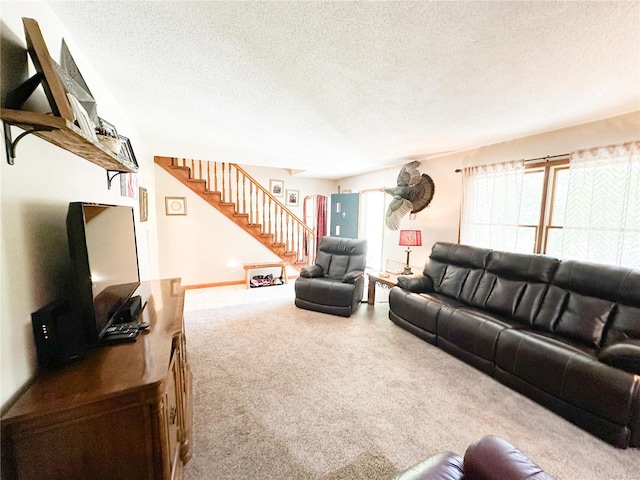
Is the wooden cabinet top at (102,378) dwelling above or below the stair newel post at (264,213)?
below

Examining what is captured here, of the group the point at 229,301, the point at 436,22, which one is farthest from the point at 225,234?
the point at 436,22

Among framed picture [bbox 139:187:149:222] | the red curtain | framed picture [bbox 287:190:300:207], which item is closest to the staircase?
framed picture [bbox 287:190:300:207]

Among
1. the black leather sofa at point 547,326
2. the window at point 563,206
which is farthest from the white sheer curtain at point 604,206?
the black leather sofa at point 547,326

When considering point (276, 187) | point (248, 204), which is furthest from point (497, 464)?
point (276, 187)

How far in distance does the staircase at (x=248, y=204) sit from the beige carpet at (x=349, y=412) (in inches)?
99.6

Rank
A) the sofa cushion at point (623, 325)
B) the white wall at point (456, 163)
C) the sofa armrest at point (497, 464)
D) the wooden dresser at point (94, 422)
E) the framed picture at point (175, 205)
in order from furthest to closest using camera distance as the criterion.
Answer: the framed picture at point (175, 205) → the white wall at point (456, 163) → the sofa cushion at point (623, 325) → the sofa armrest at point (497, 464) → the wooden dresser at point (94, 422)

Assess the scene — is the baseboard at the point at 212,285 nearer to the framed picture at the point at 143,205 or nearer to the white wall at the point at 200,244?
the white wall at the point at 200,244

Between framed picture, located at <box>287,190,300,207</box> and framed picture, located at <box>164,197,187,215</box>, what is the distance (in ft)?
7.87

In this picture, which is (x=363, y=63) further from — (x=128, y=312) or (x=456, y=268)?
(x=456, y=268)

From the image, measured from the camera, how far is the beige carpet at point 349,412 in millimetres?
1443

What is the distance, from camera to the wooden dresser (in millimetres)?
772

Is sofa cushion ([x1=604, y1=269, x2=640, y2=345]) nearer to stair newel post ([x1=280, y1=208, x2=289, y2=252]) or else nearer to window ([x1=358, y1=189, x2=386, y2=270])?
window ([x1=358, y1=189, x2=386, y2=270])

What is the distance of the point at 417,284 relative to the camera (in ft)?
10.6

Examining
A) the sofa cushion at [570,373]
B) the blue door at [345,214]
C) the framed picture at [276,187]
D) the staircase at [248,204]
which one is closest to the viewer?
the sofa cushion at [570,373]
